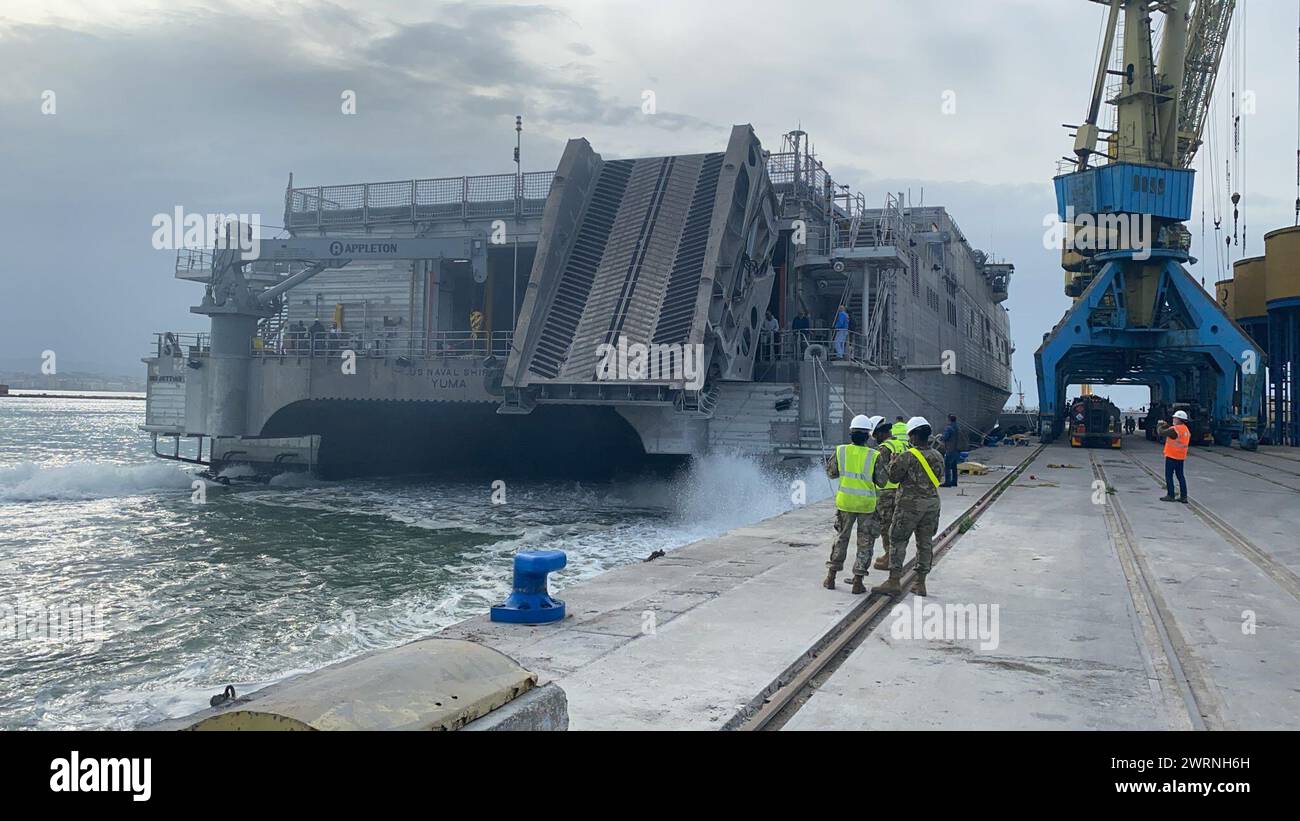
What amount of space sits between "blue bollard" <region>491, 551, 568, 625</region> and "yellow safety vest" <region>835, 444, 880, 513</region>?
295 cm

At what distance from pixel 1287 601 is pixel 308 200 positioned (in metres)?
30.4

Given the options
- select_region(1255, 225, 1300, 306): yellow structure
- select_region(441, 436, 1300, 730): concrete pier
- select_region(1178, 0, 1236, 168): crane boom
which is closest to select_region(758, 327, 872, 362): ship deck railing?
select_region(441, 436, 1300, 730): concrete pier

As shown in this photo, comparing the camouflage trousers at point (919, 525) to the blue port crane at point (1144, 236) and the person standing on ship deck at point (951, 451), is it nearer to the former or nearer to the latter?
the person standing on ship deck at point (951, 451)

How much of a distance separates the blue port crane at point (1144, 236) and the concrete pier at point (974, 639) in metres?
27.0

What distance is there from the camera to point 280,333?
2947 centimetres

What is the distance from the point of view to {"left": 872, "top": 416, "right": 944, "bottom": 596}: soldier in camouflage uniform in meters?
8.80

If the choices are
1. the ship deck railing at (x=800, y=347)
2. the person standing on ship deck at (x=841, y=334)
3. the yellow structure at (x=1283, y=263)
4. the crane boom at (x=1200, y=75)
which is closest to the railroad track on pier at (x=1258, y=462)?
the yellow structure at (x=1283, y=263)

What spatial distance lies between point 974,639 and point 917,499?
71.6 inches

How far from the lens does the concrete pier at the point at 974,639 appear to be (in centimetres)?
554

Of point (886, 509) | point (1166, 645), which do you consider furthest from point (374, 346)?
point (1166, 645)

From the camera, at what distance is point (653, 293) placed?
20.8m

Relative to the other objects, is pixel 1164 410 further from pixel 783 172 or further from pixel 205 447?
pixel 205 447

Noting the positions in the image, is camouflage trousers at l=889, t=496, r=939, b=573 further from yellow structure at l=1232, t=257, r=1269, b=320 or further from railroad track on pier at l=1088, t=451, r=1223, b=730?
yellow structure at l=1232, t=257, r=1269, b=320
